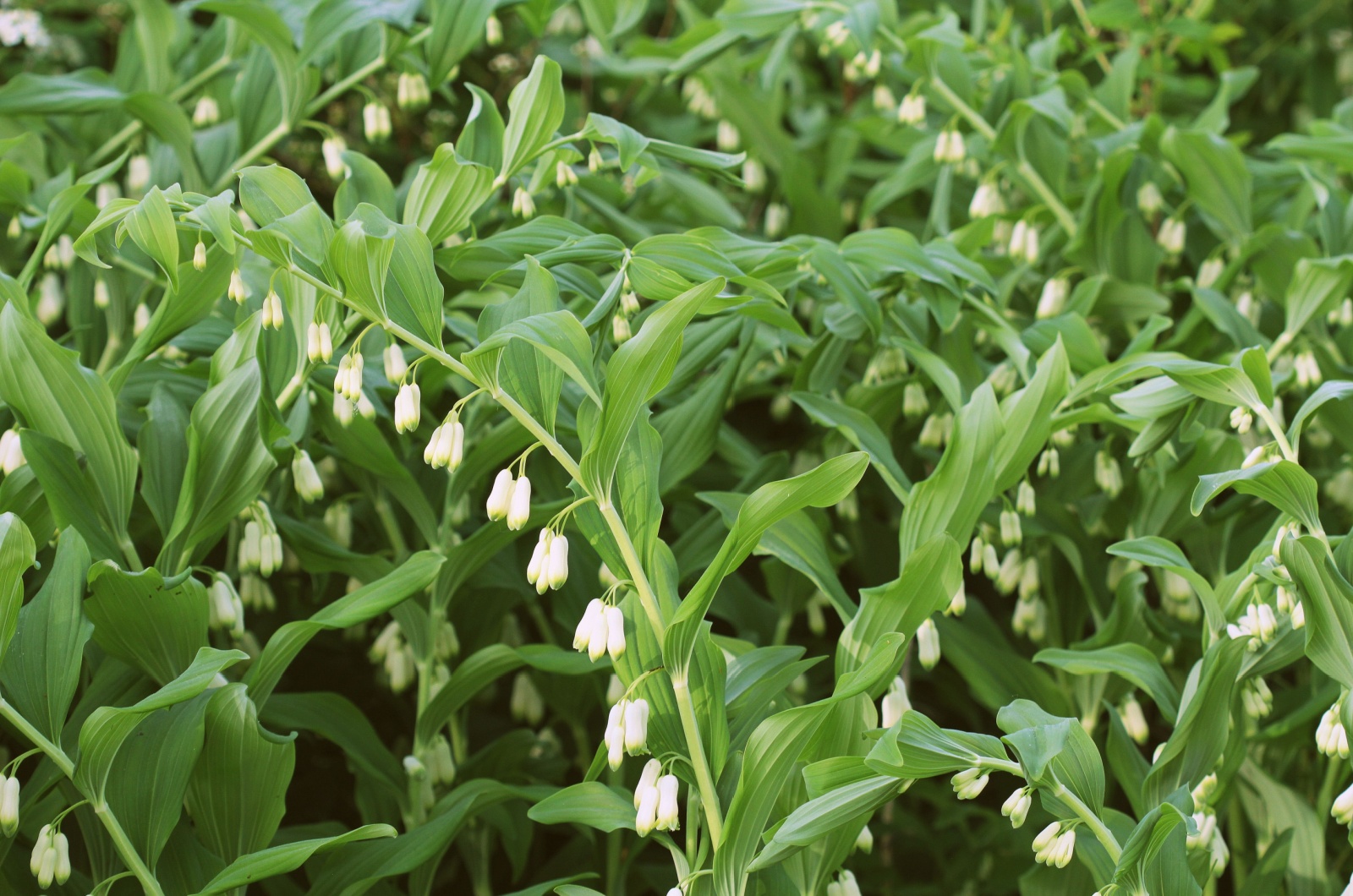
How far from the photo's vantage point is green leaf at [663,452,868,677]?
95 centimetres

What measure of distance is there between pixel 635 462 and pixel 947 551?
12.0 inches

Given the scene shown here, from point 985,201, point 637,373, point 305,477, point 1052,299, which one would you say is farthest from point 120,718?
point 985,201

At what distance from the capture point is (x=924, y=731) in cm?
93

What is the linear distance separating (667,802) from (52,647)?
23.0 inches

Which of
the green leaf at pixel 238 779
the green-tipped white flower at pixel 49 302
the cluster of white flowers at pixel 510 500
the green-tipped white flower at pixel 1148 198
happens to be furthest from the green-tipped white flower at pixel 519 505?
the green-tipped white flower at pixel 1148 198

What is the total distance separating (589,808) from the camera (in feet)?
3.54

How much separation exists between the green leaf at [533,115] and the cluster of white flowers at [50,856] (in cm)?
80

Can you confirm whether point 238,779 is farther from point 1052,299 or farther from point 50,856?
point 1052,299

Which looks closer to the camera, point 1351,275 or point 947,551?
point 947,551

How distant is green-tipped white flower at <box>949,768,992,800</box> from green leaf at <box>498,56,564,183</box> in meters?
0.79

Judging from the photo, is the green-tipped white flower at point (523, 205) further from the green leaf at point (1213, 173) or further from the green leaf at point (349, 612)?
the green leaf at point (1213, 173)

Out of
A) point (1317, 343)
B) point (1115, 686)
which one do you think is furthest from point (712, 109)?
point (1115, 686)

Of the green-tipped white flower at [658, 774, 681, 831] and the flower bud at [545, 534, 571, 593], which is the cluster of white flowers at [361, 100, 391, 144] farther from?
the green-tipped white flower at [658, 774, 681, 831]

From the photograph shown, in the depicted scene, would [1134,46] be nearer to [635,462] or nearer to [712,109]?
[712,109]
